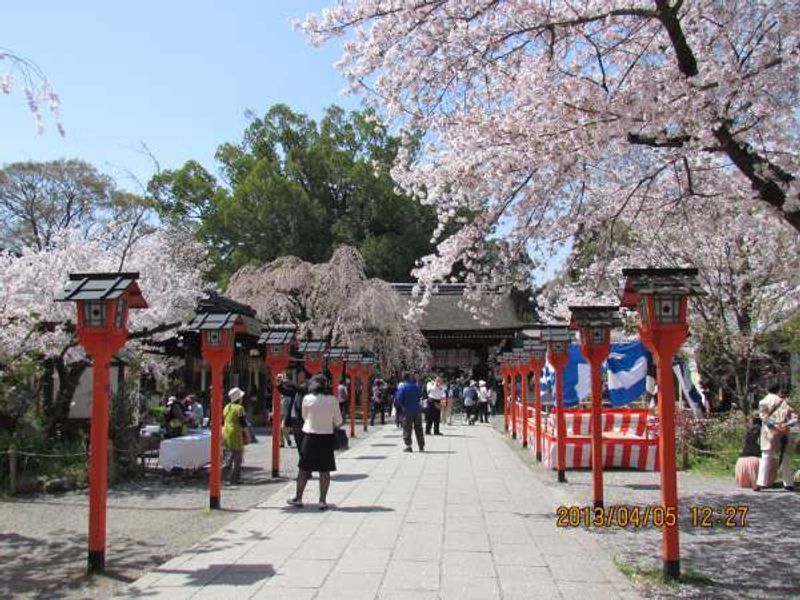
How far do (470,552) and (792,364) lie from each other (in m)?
16.0

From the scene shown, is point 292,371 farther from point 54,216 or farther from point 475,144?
point 475,144

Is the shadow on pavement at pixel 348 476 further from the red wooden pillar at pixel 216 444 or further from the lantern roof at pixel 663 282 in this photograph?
the lantern roof at pixel 663 282

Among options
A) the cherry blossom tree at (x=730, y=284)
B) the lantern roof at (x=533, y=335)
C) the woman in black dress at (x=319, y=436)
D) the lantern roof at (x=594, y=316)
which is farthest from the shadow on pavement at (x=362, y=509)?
the cherry blossom tree at (x=730, y=284)

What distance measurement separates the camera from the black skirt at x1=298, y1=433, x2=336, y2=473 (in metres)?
9.04

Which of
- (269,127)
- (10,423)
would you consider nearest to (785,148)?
(10,423)

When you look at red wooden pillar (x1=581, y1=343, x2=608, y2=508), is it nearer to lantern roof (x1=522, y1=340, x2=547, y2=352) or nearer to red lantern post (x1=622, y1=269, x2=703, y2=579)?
red lantern post (x1=622, y1=269, x2=703, y2=579)

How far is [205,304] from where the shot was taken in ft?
57.0

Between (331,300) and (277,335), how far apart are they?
15089 mm

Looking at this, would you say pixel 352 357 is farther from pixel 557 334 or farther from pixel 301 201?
pixel 301 201

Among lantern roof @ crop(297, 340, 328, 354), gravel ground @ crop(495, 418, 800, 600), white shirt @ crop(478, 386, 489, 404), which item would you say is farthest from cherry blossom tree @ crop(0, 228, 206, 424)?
white shirt @ crop(478, 386, 489, 404)

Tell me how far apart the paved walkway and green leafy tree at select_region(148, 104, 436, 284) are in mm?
29090

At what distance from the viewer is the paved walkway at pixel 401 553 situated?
18.5ft

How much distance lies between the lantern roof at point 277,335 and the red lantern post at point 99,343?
19.4 ft

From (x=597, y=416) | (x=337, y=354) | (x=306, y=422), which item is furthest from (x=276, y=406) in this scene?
(x=337, y=354)
